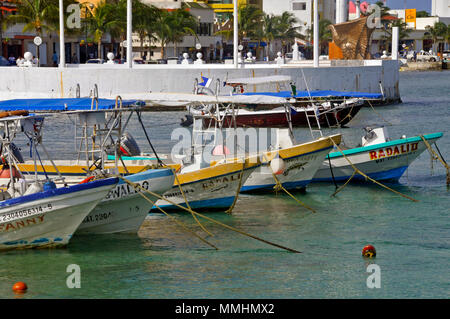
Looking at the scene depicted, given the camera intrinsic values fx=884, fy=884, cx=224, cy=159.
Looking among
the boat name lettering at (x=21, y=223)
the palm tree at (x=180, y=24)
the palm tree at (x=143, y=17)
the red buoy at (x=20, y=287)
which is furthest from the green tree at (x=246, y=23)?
the red buoy at (x=20, y=287)

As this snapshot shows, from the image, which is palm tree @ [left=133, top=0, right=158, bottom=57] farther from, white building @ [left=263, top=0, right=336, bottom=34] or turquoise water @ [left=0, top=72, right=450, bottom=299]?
turquoise water @ [left=0, top=72, right=450, bottom=299]

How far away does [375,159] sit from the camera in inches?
1091

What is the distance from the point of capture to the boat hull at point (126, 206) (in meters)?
19.5

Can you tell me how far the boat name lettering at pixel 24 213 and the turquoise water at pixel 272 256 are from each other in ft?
3.12

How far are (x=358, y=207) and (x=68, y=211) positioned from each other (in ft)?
30.7

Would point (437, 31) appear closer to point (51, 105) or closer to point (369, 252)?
point (51, 105)

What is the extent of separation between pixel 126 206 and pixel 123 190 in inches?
23.2

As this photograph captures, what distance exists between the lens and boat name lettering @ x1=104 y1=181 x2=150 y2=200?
19.4 m

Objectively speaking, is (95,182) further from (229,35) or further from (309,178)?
(229,35)

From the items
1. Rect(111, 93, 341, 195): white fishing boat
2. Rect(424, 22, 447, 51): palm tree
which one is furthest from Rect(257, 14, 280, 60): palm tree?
Rect(111, 93, 341, 195): white fishing boat

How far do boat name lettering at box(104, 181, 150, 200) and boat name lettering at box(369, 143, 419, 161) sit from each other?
10286 mm

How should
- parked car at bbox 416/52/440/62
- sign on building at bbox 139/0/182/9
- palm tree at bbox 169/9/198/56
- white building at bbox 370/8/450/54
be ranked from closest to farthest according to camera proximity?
palm tree at bbox 169/9/198/56 → sign on building at bbox 139/0/182/9 → parked car at bbox 416/52/440/62 → white building at bbox 370/8/450/54

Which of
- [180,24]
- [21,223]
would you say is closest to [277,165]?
[21,223]

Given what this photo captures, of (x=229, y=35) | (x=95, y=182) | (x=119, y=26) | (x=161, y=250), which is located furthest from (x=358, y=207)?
(x=229, y=35)
